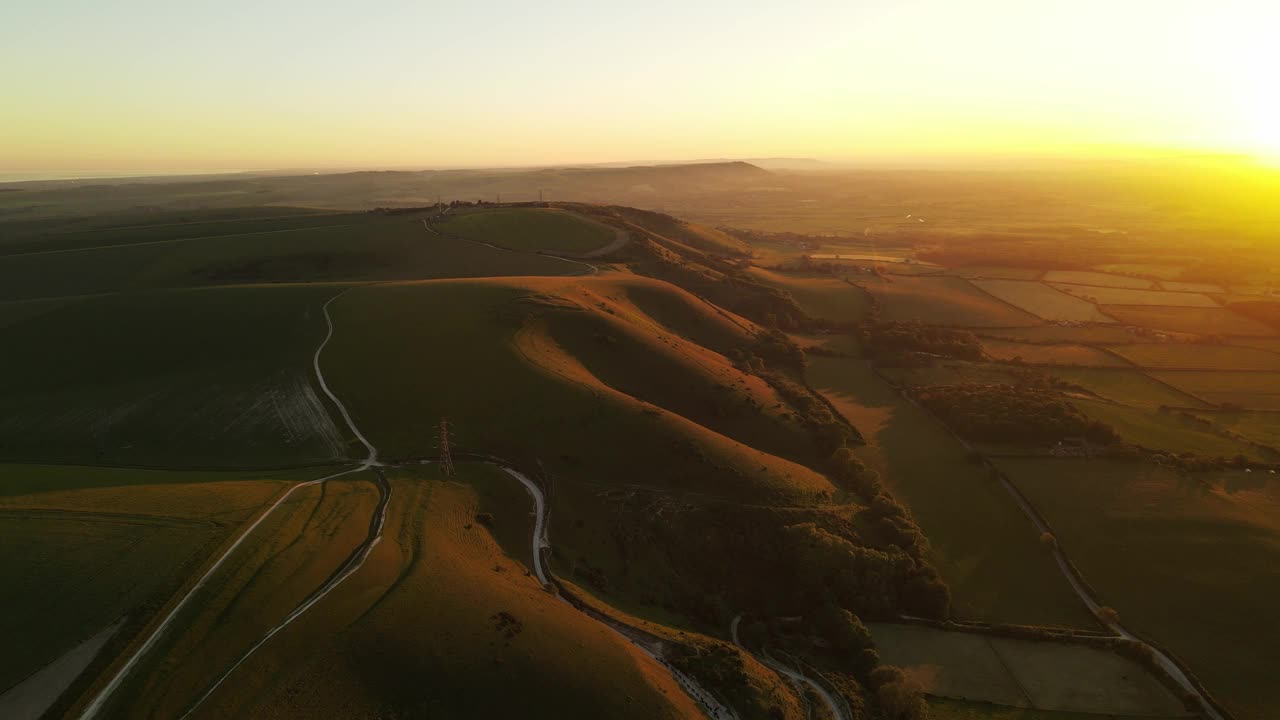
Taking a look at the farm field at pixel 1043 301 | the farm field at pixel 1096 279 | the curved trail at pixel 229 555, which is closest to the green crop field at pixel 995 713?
the curved trail at pixel 229 555

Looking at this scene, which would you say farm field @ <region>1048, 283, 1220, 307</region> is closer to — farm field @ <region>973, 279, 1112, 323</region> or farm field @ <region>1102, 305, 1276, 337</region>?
farm field @ <region>1102, 305, 1276, 337</region>

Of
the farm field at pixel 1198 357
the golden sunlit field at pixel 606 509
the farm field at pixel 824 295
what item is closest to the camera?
the golden sunlit field at pixel 606 509

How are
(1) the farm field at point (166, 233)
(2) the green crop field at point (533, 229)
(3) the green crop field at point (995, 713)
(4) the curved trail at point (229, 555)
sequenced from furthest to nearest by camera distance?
(2) the green crop field at point (533, 229)
(1) the farm field at point (166, 233)
(3) the green crop field at point (995, 713)
(4) the curved trail at point (229, 555)

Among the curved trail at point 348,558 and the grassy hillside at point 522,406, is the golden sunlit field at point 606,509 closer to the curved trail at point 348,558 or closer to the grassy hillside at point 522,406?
the curved trail at point 348,558

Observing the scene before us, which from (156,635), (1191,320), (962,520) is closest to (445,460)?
(156,635)

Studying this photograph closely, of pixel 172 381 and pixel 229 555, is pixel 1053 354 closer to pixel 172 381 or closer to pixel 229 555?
pixel 229 555

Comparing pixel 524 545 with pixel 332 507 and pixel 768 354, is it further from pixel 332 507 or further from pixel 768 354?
pixel 768 354

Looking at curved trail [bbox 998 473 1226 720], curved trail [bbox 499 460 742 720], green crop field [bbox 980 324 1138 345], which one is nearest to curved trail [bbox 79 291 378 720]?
curved trail [bbox 499 460 742 720]

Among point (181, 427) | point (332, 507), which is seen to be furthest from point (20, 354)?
point (332, 507)
